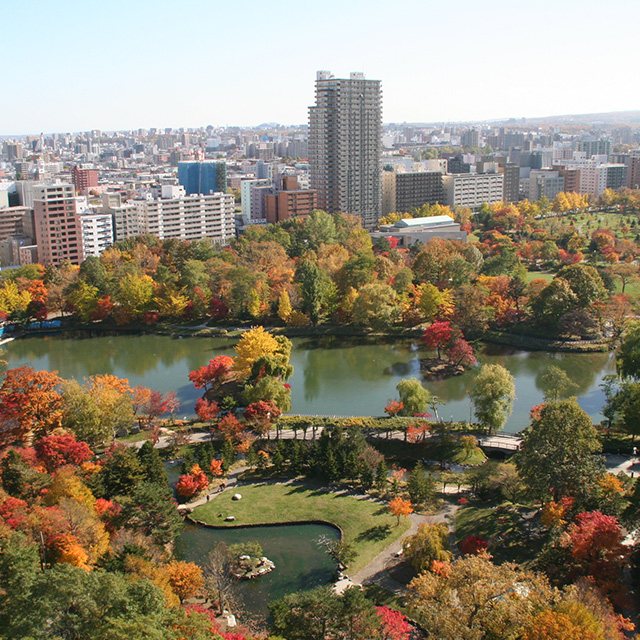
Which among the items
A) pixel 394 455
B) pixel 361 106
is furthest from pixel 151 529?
pixel 361 106

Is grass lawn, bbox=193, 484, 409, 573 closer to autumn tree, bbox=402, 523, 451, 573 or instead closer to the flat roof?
autumn tree, bbox=402, 523, 451, 573

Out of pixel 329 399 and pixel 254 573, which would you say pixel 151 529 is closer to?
pixel 254 573

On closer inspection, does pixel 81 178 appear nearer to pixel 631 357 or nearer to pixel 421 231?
pixel 421 231

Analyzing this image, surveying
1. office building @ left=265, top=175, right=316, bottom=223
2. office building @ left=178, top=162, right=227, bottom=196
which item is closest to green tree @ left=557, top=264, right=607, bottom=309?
office building @ left=265, top=175, right=316, bottom=223

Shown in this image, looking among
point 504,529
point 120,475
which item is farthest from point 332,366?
point 504,529

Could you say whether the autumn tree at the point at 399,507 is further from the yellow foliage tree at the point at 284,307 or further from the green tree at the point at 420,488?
the yellow foliage tree at the point at 284,307

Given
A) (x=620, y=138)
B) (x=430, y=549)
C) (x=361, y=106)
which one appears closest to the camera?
(x=430, y=549)
